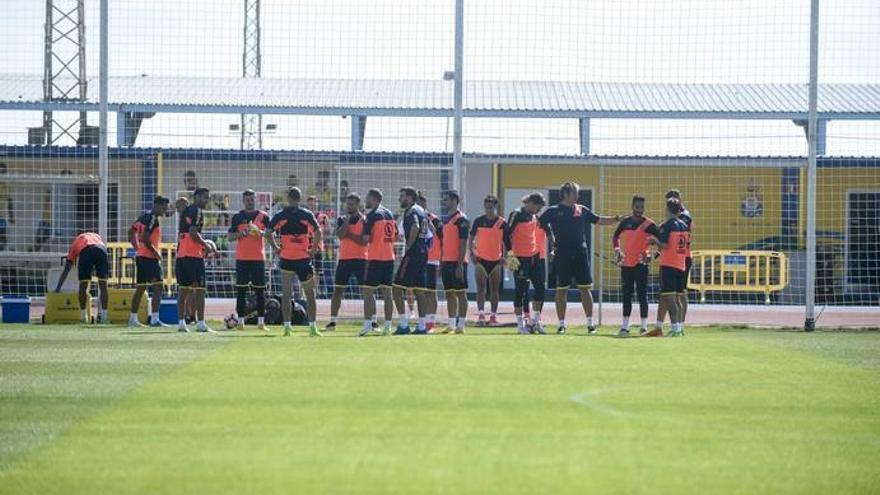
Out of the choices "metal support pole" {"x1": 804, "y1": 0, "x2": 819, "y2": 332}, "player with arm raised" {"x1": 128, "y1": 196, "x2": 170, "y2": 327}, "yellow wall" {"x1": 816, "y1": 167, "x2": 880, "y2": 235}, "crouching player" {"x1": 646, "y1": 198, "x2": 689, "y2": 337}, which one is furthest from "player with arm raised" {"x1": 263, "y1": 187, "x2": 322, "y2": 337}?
"yellow wall" {"x1": 816, "y1": 167, "x2": 880, "y2": 235}

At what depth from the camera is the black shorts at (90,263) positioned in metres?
22.0

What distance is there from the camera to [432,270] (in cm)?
2170

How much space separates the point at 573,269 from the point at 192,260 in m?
5.32

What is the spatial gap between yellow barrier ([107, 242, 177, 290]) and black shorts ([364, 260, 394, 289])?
10563 mm

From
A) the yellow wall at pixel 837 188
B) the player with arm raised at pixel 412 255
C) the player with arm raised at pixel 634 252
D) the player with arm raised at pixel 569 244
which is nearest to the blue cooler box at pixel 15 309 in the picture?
the player with arm raised at pixel 412 255

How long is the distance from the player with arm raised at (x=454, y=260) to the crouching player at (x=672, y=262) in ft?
8.81

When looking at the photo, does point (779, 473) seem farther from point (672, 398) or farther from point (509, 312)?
point (509, 312)

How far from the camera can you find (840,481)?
25.7 feet

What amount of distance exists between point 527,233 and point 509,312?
563 centimetres

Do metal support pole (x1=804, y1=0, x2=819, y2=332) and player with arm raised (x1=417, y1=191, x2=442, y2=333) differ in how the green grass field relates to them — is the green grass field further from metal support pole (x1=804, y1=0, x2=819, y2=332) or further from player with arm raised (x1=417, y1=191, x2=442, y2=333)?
metal support pole (x1=804, y1=0, x2=819, y2=332)

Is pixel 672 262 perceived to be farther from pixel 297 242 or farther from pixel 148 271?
pixel 148 271

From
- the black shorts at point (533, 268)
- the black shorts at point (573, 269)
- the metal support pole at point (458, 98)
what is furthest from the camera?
the metal support pole at point (458, 98)

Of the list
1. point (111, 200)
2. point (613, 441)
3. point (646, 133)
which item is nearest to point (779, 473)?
point (613, 441)

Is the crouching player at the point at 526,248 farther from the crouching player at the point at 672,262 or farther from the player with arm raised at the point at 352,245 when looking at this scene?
the player with arm raised at the point at 352,245
